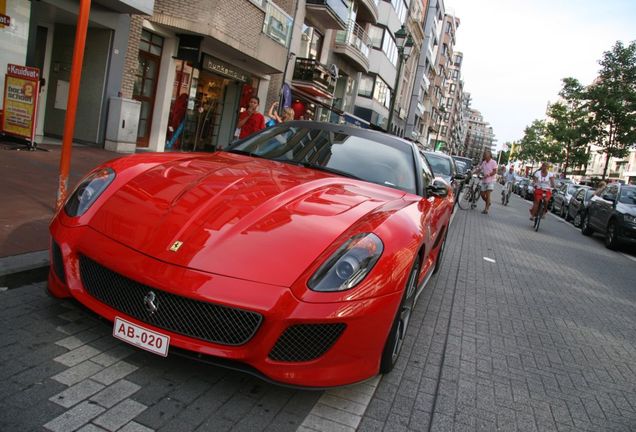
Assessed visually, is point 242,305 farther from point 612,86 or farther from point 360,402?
point 612,86

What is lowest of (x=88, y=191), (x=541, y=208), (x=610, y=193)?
(x=88, y=191)

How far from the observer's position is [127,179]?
306 cm

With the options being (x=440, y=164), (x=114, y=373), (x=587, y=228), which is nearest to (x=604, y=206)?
(x=587, y=228)

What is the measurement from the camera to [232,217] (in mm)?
2727

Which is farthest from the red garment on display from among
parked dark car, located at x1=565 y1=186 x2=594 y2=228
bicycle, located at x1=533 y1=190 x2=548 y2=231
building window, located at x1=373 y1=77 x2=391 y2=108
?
building window, located at x1=373 y1=77 x2=391 y2=108

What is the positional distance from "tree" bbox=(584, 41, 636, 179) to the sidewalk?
3464cm

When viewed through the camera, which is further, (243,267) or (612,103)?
(612,103)

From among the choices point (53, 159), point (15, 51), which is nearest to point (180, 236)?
point (53, 159)

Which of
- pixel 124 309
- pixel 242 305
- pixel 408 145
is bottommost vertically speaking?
pixel 124 309

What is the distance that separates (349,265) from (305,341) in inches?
16.7

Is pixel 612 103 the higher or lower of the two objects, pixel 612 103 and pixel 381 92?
the higher

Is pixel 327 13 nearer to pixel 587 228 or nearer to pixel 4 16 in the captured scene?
pixel 587 228

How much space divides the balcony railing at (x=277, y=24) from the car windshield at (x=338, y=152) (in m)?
13.5

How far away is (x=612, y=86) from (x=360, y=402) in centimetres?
3935
